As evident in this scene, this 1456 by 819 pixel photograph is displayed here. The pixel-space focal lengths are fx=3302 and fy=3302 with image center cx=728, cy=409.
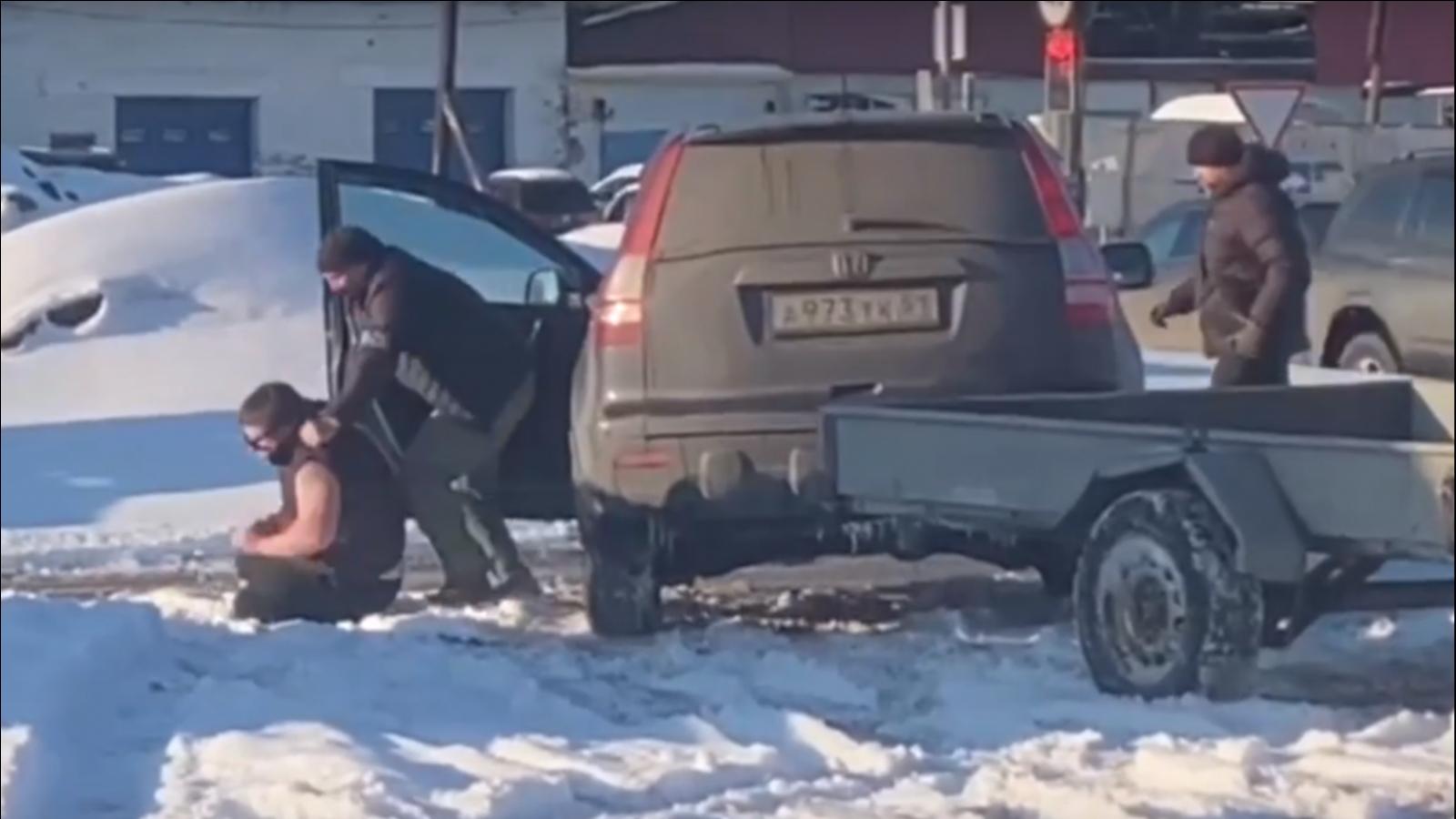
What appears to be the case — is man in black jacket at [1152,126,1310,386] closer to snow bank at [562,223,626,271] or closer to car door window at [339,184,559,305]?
snow bank at [562,223,626,271]

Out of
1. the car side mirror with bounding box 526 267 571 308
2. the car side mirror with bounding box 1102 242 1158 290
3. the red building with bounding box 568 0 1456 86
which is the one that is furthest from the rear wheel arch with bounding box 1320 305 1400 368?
the car side mirror with bounding box 526 267 571 308

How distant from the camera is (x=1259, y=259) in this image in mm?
7875

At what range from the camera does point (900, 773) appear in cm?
650

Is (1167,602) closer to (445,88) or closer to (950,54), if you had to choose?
(445,88)

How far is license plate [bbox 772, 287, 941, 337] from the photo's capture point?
8.12 m

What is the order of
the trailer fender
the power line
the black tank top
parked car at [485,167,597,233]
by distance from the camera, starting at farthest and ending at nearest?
1. the power line
2. parked car at [485,167,597,233]
3. the black tank top
4. the trailer fender

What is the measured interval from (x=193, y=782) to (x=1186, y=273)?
13.4 ft

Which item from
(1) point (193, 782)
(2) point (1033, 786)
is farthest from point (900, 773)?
(1) point (193, 782)

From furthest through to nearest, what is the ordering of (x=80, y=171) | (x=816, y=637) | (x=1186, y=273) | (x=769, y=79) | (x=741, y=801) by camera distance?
(x=769, y=79)
(x=80, y=171)
(x=1186, y=273)
(x=816, y=637)
(x=741, y=801)

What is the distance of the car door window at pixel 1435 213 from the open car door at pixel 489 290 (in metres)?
3.94

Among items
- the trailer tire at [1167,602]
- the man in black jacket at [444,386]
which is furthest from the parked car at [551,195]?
the trailer tire at [1167,602]

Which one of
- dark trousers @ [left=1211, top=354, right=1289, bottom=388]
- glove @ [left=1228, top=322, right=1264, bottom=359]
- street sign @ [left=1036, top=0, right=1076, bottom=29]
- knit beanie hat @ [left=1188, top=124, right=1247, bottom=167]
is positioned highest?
street sign @ [left=1036, top=0, right=1076, bottom=29]

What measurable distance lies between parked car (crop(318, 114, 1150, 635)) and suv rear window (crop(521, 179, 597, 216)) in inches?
185

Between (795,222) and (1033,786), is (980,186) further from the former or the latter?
(1033,786)
